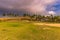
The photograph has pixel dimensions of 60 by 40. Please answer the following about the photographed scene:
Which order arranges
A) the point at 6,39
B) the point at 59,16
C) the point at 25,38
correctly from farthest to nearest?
the point at 59,16 < the point at 25,38 < the point at 6,39

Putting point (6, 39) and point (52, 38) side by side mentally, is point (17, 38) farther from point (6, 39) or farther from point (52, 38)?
point (52, 38)

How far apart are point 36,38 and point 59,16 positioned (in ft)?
317

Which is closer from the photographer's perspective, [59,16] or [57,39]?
[57,39]

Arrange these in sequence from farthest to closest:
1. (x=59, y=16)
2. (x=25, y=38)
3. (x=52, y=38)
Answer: (x=59, y=16)
(x=52, y=38)
(x=25, y=38)

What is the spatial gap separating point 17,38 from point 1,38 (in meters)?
2.51

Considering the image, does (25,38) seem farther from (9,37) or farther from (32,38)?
(9,37)

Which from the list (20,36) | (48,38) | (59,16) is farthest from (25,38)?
(59,16)

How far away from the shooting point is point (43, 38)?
23.9 metres

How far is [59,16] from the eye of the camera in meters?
117

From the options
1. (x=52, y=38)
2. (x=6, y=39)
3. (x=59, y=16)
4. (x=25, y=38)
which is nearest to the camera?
(x=6, y=39)

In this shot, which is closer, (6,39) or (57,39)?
(6,39)

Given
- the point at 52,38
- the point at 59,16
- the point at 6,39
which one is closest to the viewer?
the point at 6,39

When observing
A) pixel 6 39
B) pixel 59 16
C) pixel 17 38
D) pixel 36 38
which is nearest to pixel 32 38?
pixel 36 38

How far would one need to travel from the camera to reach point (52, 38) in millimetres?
24531
